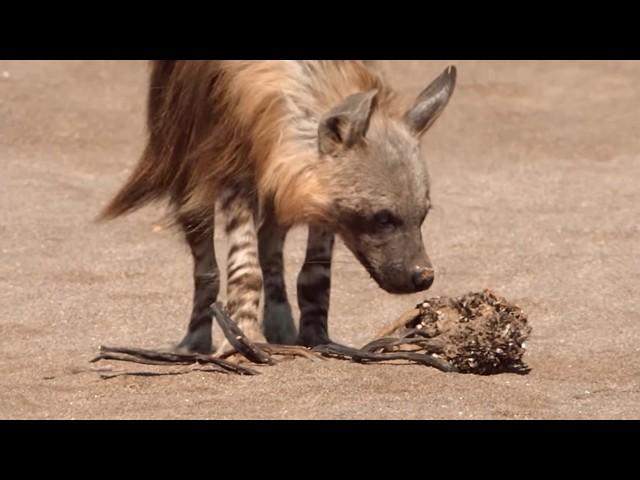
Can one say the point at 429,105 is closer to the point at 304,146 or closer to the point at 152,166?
the point at 304,146

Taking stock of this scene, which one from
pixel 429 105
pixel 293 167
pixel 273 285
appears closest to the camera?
pixel 293 167

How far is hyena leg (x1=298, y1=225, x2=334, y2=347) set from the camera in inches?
303

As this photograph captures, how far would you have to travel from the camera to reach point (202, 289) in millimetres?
7816

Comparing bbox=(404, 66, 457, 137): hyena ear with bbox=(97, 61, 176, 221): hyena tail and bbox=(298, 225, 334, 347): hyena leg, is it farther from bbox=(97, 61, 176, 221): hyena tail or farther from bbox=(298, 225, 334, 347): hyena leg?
bbox=(97, 61, 176, 221): hyena tail

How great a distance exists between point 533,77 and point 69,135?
467 cm

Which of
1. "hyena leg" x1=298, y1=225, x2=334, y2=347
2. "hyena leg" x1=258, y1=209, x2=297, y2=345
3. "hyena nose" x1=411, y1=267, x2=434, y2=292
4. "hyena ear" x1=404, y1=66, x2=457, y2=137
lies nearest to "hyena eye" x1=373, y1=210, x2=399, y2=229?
"hyena nose" x1=411, y1=267, x2=434, y2=292

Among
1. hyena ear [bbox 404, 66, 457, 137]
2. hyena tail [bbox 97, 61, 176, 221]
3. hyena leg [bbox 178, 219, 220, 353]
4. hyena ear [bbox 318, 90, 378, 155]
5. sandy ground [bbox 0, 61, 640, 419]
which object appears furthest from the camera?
hyena leg [bbox 178, 219, 220, 353]

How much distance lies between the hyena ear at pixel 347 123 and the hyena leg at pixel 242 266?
59cm

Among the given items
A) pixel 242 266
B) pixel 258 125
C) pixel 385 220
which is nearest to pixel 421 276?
pixel 385 220

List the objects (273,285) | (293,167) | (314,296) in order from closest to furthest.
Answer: (293,167) < (314,296) < (273,285)

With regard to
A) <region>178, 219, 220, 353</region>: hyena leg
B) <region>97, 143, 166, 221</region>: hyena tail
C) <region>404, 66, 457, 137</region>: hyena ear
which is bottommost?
<region>178, 219, 220, 353</region>: hyena leg

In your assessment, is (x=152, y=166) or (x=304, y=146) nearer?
(x=304, y=146)

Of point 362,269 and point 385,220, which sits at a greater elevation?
point 385,220

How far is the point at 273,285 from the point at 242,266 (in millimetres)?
787
